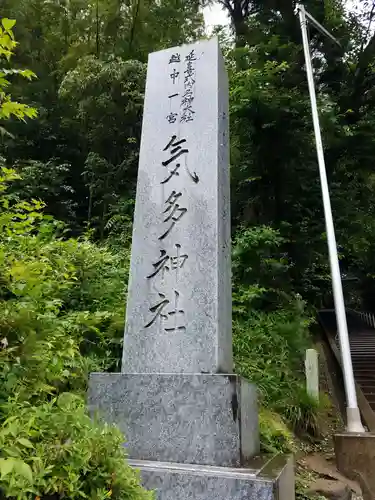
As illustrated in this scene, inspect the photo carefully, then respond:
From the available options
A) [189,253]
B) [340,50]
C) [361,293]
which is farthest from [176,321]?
[361,293]

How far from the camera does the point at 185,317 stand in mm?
3043

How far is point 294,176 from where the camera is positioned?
9406 mm

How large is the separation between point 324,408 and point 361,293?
16371 mm

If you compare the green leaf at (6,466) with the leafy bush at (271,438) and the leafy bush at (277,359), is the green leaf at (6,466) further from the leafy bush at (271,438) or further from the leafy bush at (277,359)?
the leafy bush at (277,359)

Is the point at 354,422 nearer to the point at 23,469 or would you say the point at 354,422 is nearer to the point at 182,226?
the point at 182,226

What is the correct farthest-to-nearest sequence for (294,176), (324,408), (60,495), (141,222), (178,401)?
(294,176) → (324,408) → (141,222) → (178,401) → (60,495)

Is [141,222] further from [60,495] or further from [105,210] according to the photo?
[105,210]

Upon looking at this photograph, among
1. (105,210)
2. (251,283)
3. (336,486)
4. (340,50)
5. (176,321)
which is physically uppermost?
(340,50)

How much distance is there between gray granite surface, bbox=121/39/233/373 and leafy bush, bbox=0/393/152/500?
1592 millimetres

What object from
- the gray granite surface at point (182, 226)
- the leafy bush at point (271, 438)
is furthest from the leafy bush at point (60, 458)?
the leafy bush at point (271, 438)

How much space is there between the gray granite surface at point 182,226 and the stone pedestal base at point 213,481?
25.0 inches

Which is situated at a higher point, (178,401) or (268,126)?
(268,126)

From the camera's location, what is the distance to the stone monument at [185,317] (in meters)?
2.45

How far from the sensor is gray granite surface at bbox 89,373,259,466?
247 cm
